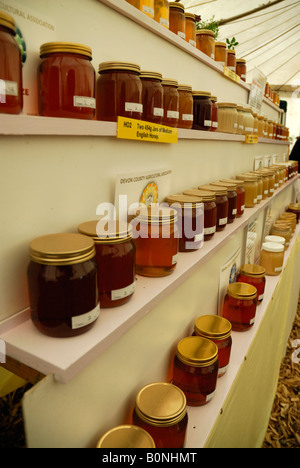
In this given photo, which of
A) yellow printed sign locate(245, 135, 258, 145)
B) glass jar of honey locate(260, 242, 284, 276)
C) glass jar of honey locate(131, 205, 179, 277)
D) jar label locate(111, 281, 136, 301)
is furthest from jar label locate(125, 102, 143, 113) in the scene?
glass jar of honey locate(260, 242, 284, 276)

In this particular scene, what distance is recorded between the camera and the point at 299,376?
244 cm

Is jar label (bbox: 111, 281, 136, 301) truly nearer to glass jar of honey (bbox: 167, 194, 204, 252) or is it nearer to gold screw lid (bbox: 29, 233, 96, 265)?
gold screw lid (bbox: 29, 233, 96, 265)

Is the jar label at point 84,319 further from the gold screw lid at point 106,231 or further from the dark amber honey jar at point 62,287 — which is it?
the gold screw lid at point 106,231

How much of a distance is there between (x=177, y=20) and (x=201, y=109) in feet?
0.89

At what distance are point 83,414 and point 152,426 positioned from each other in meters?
0.17

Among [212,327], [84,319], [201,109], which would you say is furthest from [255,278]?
[84,319]

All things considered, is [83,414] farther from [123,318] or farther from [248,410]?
[248,410]

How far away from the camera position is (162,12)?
0.93 meters

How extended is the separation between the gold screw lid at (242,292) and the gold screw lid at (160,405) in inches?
22.3

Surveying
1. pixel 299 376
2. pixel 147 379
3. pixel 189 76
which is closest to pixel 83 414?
pixel 147 379

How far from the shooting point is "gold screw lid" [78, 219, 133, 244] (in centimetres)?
61

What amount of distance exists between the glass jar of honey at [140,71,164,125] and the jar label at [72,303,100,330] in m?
0.46

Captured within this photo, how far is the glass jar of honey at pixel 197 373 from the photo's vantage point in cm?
91

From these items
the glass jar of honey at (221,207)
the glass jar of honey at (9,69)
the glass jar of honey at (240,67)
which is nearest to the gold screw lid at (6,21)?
the glass jar of honey at (9,69)
